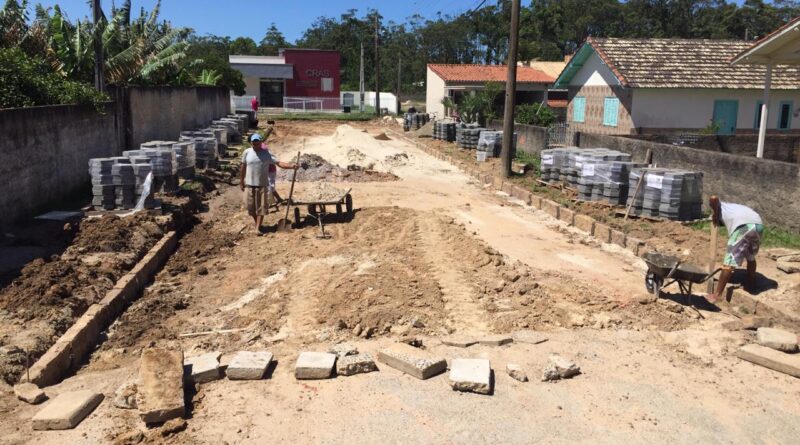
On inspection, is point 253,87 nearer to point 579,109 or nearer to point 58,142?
point 579,109

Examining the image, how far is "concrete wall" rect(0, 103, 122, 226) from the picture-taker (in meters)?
10.3

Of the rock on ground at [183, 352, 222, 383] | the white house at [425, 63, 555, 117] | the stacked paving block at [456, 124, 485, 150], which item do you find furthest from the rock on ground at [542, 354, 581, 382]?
the white house at [425, 63, 555, 117]

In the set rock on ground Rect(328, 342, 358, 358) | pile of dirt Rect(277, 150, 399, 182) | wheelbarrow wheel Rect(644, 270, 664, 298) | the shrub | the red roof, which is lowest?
rock on ground Rect(328, 342, 358, 358)

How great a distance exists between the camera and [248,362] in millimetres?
5602

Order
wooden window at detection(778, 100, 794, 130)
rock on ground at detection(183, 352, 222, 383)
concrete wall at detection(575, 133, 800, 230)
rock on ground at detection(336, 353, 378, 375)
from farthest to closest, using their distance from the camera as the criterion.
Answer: wooden window at detection(778, 100, 794, 130) → concrete wall at detection(575, 133, 800, 230) → rock on ground at detection(336, 353, 378, 375) → rock on ground at detection(183, 352, 222, 383)

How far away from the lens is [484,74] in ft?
140

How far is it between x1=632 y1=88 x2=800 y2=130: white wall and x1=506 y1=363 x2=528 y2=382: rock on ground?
1959cm

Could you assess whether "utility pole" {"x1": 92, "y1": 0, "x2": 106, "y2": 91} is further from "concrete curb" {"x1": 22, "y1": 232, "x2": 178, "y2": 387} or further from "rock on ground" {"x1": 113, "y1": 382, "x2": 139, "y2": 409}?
"rock on ground" {"x1": 113, "y1": 382, "x2": 139, "y2": 409}

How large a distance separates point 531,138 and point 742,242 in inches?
545

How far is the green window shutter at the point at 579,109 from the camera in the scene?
88.0ft

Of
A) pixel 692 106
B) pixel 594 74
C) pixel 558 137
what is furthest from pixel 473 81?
pixel 558 137

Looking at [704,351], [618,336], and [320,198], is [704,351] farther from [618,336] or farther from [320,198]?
[320,198]

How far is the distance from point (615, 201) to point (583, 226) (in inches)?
54.8

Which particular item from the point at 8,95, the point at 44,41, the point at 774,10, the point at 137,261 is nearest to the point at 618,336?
the point at 137,261
